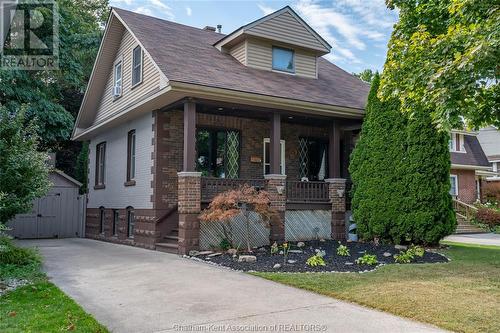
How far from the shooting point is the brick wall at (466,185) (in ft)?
93.5

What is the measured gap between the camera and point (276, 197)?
12.6 metres

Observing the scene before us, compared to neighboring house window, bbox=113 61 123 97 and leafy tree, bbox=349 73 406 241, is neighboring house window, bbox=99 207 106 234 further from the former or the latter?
leafy tree, bbox=349 73 406 241

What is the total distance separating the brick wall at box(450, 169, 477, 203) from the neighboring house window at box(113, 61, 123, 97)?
21.2 metres

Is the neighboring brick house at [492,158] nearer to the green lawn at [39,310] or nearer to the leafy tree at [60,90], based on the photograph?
the leafy tree at [60,90]

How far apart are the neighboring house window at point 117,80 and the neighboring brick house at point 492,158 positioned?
25.6 metres

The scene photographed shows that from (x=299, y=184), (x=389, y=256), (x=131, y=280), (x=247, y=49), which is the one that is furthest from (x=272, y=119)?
(x=131, y=280)

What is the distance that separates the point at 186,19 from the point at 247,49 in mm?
5204

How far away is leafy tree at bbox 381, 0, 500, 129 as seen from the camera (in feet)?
20.5

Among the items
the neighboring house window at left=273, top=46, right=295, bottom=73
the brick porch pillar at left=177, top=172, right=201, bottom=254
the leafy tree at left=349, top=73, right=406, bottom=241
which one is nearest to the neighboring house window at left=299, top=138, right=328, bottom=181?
the neighboring house window at left=273, top=46, right=295, bottom=73

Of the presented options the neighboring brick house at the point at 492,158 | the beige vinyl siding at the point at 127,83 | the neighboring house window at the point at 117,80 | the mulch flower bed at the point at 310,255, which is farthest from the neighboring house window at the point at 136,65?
the neighboring brick house at the point at 492,158

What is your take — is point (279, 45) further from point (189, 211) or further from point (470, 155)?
point (470, 155)

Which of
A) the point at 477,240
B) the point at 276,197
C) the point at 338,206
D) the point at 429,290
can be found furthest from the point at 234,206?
the point at 477,240

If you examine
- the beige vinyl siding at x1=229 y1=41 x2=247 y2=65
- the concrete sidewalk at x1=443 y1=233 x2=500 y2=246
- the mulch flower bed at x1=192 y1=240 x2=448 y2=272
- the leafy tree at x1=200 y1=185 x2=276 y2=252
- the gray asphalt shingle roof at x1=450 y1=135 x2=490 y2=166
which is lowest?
the concrete sidewalk at x1=443 y1=233 x2=500 y2=246

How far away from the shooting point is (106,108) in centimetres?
1717
